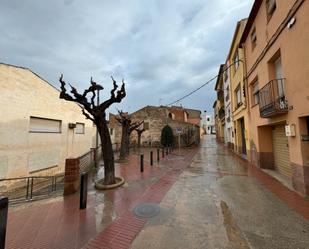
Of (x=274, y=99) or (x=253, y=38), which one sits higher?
(x=253, y=38)

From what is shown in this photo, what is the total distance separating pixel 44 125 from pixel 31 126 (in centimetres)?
94

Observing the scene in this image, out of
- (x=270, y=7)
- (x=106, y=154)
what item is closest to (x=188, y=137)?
(x=270, y=7)

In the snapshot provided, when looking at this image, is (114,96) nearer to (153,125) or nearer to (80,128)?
(80,128)

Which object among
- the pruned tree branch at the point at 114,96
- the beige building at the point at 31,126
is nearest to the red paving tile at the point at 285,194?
the pruned tree branch at the point at 114,96

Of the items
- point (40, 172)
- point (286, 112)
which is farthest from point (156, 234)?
point (40, 172)

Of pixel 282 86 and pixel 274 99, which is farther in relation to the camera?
pixel 274 99

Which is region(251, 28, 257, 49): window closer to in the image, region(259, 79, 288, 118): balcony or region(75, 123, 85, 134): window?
region(259, 79, 288, 118): balcony

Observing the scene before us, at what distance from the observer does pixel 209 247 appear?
2670mm

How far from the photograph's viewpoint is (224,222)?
3.41 meters

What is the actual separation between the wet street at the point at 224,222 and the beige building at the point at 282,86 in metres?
1.54

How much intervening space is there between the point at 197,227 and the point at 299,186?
3681mm

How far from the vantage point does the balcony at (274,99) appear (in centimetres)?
535

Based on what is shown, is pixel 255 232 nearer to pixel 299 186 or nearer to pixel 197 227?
pixel 197 227

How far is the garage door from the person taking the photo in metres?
6.40
